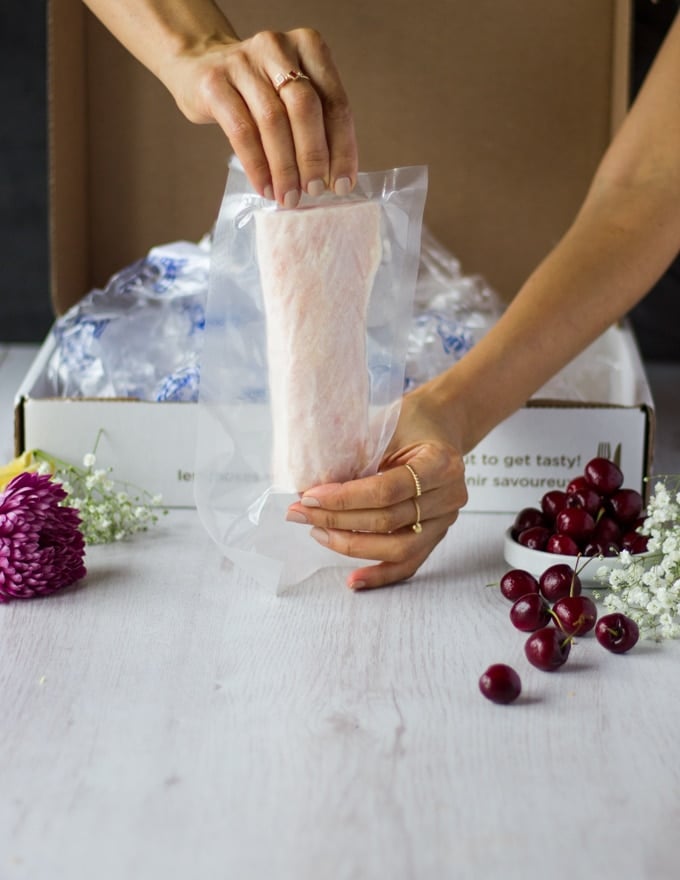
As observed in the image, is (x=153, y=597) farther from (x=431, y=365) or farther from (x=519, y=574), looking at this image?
(x=431, y=365)

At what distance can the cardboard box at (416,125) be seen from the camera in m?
1.40

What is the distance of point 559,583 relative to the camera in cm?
88

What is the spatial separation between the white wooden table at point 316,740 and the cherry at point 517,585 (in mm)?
17

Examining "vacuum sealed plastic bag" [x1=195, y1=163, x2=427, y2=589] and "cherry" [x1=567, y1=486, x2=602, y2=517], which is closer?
"vacuum sealed plastic bag" [x1=195, y1=163, x2=427, y2=589]

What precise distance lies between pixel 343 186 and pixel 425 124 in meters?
0.67

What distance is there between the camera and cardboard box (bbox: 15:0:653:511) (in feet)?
4.61

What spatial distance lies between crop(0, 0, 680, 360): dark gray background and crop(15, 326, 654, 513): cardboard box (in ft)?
1.97

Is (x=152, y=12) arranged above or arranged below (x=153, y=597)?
above

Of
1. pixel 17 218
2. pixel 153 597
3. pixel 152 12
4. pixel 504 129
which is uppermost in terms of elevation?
pixel 152 12

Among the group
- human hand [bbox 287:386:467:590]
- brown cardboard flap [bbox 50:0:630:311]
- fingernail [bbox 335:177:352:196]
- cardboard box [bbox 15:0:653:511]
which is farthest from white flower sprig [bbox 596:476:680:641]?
brown cardboard flap [bbox 50:0:630:311]

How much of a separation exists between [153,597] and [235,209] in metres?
0.31

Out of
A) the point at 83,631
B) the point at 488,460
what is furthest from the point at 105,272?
the point at 83,631

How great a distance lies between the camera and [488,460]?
3.71 feet

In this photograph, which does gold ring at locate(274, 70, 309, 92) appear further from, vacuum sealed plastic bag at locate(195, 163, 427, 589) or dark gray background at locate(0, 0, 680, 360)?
dark gray background at locate(0, 0, 680, 360)
